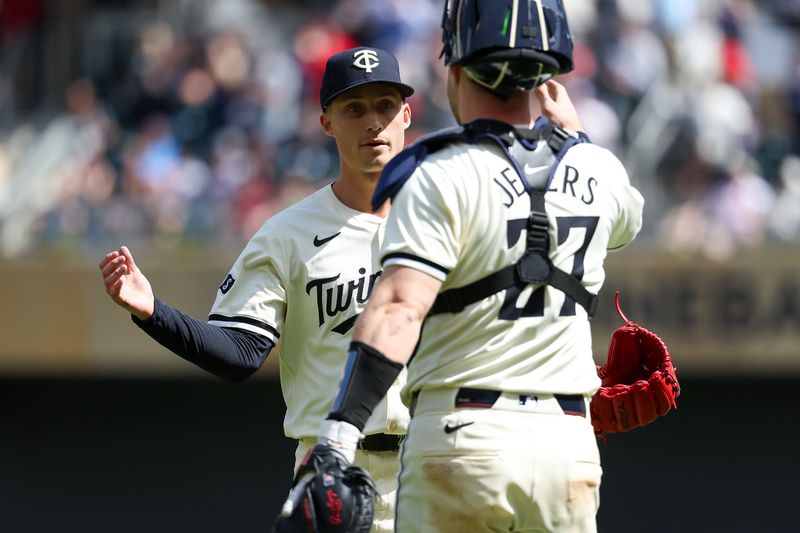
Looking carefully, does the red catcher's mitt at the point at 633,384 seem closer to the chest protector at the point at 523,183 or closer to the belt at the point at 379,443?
the chest protector at the point at 523,183

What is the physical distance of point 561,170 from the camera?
3645 millimetres

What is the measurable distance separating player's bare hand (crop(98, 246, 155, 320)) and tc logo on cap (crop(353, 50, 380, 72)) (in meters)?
1.09

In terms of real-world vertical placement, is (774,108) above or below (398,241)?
above

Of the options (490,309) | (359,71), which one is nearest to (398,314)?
(490,309)

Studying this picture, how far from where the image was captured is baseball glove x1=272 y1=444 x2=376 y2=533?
329cm

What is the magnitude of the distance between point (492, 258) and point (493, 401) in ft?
1.19

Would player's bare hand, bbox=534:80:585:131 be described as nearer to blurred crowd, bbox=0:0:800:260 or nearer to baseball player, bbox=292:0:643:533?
baseball player, bbox=292:0:643:533

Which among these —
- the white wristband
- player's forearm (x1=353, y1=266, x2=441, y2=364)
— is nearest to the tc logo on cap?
player's forearm (x1=353, y1=266, x2=441, y2=364)

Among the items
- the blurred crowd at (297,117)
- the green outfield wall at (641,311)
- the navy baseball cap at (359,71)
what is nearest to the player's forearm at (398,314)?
the navy baseball cap at (359,71)

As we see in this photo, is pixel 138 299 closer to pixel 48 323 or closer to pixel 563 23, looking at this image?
pixel 563 23

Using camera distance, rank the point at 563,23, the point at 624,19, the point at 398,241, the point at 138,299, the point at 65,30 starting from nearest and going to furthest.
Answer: the point at 398,241 < the point at 563,23 < the point at 138,299 < the point at 624,19 < the point at 65,30

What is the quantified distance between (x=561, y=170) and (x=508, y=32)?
0.39 m

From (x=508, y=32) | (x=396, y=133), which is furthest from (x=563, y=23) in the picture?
(x=396, y=133)

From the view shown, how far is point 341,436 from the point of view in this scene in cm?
337
